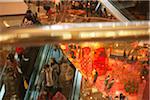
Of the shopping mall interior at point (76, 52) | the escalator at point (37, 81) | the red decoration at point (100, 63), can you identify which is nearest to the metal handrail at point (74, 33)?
the shopping mall interior at point (76, 52)

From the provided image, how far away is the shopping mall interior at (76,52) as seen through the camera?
43 cm

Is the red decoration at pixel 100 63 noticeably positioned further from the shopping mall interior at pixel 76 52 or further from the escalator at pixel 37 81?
the escalator at pixel 37 81

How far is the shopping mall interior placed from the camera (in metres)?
0.43

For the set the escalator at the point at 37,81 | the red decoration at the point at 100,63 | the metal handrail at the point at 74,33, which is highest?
the metal handrail at the point at 74,33

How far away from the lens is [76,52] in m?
2.76

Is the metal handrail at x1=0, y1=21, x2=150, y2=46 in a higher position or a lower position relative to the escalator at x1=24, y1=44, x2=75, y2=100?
higher

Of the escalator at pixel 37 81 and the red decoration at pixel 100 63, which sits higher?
the red decoration at pixel 100 63

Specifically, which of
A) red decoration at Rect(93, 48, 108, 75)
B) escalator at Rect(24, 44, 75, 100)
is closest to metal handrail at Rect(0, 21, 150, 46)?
red decoration at Rect(93, 48, 108, 75)

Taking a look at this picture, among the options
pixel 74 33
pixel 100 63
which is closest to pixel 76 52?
pixel 100 63

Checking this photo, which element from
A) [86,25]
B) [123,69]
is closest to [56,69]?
[123,69]

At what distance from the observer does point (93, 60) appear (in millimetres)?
2871

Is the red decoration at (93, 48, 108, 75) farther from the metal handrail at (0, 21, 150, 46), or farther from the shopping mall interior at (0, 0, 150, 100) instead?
the metal handrail at (0, 21, 150, 46)

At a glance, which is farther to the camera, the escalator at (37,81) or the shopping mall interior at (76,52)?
the escalator at (37,81)

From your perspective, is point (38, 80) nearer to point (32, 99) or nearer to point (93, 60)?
point (32, 99)
